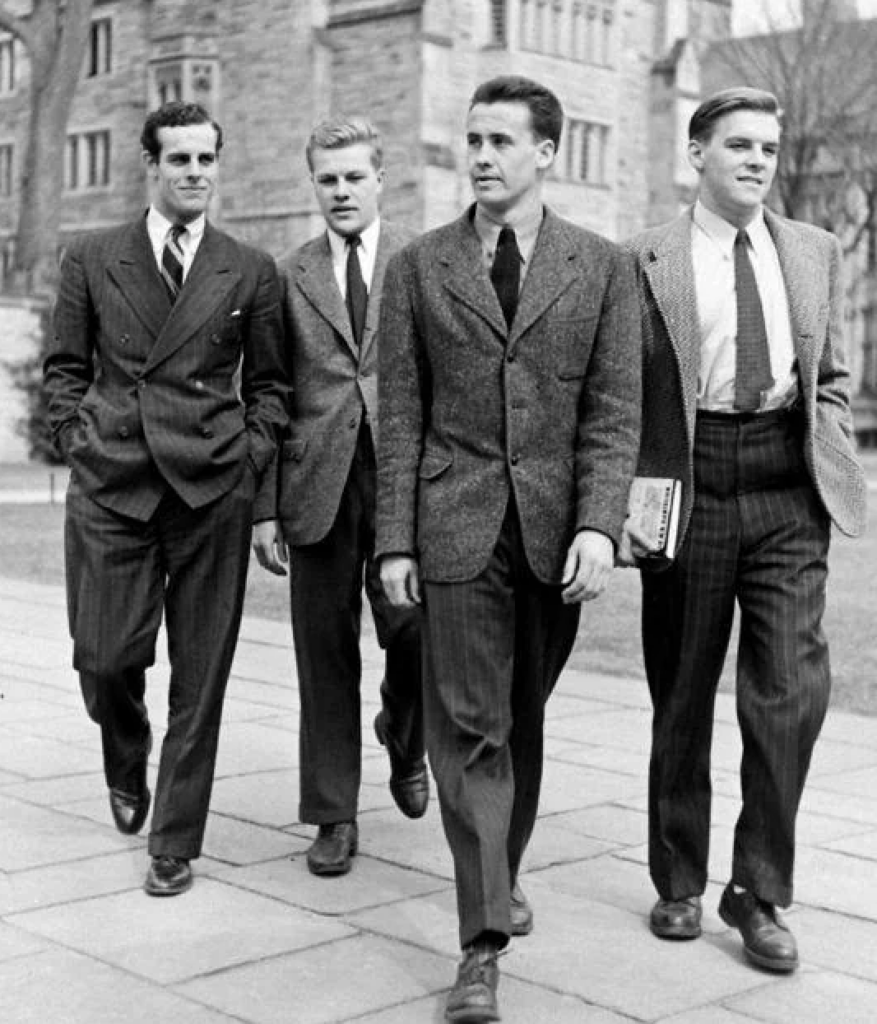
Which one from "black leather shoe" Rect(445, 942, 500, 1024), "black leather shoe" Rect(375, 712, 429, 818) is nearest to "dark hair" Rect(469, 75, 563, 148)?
"black leather shoe" Rect(445, 942, 500, 1024)

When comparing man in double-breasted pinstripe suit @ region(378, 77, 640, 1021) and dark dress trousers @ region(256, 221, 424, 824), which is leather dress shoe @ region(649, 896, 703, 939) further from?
dark dress trousers @ region(256, 221, 424, 824)

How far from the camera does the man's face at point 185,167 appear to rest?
5422mm

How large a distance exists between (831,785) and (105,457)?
9.87 ft

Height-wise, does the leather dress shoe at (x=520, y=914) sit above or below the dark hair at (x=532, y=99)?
below

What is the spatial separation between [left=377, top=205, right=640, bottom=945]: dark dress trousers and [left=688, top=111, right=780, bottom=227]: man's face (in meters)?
0.39

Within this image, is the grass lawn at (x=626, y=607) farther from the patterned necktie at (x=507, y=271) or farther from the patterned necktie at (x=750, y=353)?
the patterned necktie at (x=507, y=271)

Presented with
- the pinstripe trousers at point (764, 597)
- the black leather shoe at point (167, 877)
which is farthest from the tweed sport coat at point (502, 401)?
the black leather shoe at point (167, 877)

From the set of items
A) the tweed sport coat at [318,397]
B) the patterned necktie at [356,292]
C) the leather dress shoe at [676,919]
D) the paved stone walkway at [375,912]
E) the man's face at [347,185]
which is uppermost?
the man's face at [347,185]

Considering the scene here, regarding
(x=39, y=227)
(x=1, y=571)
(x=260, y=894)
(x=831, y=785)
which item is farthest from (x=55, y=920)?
(x=39, y=227)

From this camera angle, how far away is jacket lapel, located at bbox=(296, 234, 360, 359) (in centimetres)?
572

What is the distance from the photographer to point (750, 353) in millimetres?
4887

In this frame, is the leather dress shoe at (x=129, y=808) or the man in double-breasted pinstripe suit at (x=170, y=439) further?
the leather dress shoe at (x=129, y=808)

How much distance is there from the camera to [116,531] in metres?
5.48

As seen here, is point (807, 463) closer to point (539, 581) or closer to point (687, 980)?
point (539, 581)
